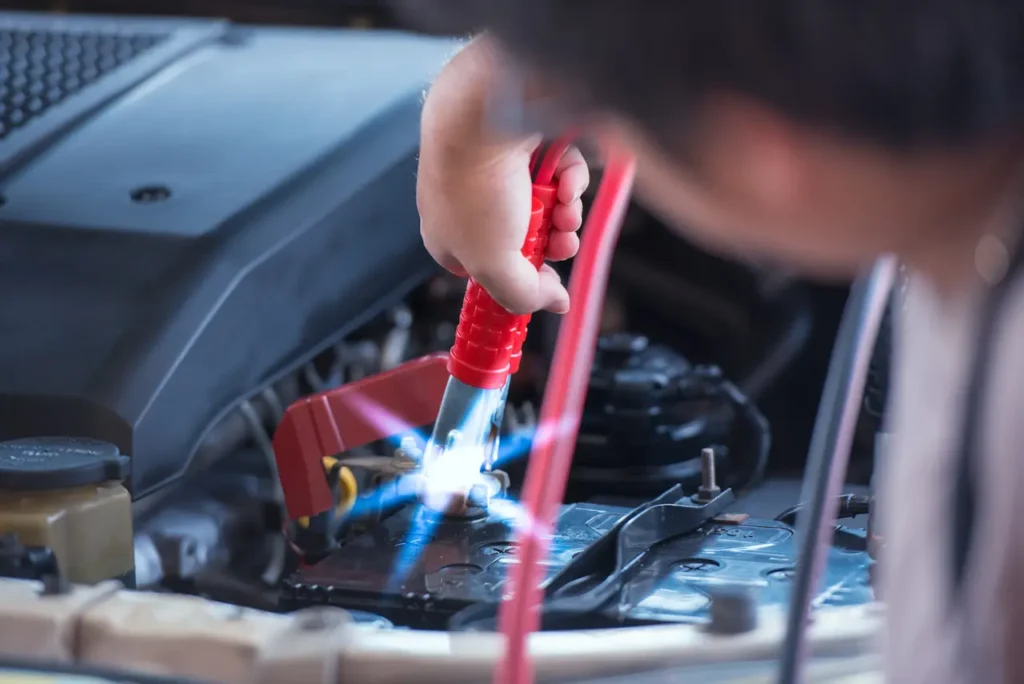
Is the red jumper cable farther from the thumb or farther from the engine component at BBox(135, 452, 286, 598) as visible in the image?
the engine component at BBox(135, 452, 286, 598)

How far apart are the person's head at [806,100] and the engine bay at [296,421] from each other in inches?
7.5

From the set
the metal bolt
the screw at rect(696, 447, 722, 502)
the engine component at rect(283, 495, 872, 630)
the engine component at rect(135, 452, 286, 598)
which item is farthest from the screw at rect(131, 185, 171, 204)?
the metal bolt

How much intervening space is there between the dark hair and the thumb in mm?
285

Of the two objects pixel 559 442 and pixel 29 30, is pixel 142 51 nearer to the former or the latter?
pixel 29 30

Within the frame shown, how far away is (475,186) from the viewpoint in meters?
0.55

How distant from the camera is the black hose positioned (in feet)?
1.24

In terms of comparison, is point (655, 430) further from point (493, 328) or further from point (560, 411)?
point (560, 411)

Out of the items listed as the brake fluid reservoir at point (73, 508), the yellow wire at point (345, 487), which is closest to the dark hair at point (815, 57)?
the brake fluid reservoir at point (73, 508)

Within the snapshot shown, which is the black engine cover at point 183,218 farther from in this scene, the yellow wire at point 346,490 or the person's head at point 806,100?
the person's head at point 806,100

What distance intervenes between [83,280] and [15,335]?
0.06 metres

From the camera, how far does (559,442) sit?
0.42 metres

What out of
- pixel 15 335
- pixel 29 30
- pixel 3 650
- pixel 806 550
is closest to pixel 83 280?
pixel 15 335

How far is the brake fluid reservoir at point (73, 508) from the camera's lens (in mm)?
626

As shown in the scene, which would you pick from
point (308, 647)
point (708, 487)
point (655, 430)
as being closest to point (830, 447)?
point (308, 647)
